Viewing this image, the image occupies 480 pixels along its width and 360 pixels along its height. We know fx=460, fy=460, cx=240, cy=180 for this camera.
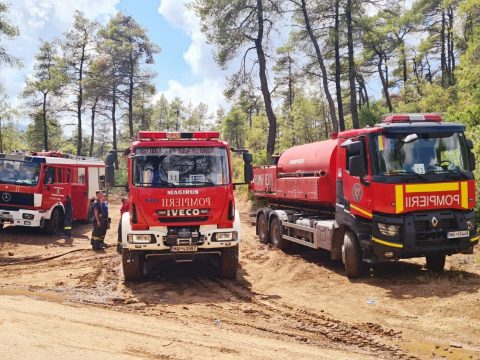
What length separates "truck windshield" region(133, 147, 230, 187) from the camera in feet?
29.1

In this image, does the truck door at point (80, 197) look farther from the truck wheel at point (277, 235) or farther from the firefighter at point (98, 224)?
the truck wheel at point (277, 235)

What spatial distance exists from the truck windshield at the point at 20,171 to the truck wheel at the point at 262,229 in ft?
25.3

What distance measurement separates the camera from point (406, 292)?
8.03 meters

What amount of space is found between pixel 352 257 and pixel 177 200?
3.62m

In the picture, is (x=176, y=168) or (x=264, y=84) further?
(x=264, y=84)

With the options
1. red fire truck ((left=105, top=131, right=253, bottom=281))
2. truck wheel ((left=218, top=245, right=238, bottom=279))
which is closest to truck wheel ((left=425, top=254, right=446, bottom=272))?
truck wheel ((left=218, top=245, right=238, bottom=279))

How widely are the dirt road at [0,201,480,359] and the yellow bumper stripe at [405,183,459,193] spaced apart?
1686mm

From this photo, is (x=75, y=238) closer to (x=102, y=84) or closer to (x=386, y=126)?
(x=386, y=126)

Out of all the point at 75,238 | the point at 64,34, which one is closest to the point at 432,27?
the point at 64,34

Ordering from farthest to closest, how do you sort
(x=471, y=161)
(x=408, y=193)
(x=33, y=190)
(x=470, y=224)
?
1. (x=33, y=190)
2. (x=471, y=161)
3. (x=470, y=224)
4. (x=408, y=193)

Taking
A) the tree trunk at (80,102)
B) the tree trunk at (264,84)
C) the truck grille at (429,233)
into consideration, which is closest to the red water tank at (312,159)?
the truck grille at (429,233)

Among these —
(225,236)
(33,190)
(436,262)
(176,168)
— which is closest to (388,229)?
(436,262)

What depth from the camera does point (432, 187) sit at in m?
8.34

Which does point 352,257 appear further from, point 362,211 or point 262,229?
point 262,229
